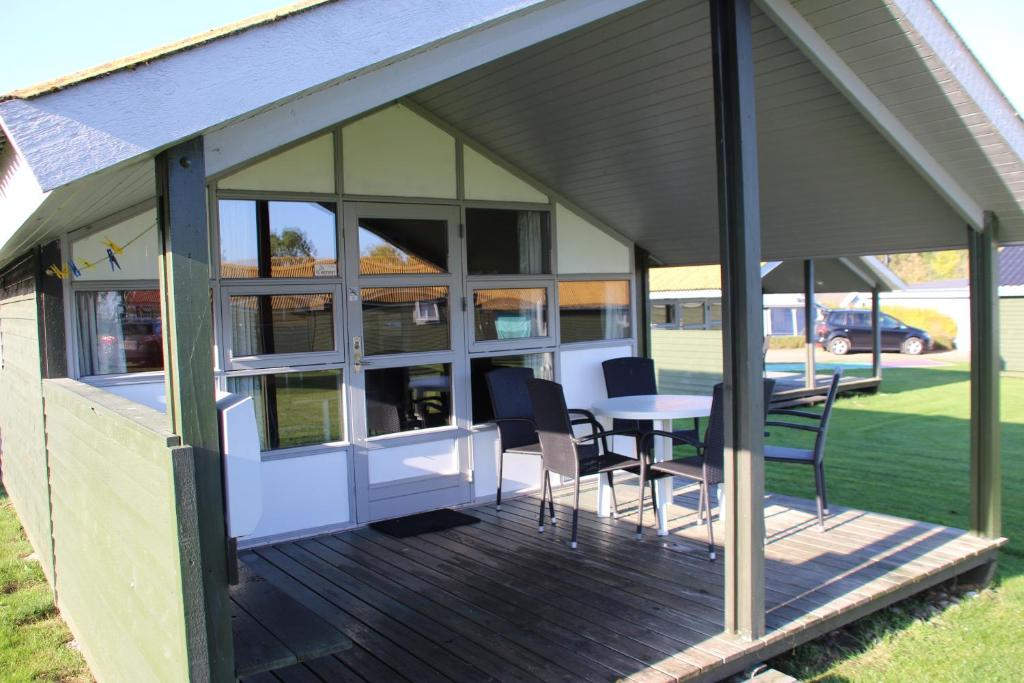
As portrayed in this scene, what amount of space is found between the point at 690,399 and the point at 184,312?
4.06 meters

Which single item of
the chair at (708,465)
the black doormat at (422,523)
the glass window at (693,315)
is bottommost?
the black doormat at (422,523)

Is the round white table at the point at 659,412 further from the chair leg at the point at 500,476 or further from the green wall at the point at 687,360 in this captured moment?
the green wall at the point at 687,360

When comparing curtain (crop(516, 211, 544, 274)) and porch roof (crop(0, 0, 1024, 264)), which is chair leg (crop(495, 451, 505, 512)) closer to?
curtain (crop(516, 211, 544, 274))

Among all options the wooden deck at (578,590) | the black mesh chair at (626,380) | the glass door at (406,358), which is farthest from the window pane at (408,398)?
the black mesh chair at (626,380)

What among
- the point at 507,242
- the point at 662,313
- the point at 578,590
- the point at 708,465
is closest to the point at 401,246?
the point at 507,242

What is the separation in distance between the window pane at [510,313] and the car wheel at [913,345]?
63.2 feet

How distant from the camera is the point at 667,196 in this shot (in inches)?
221

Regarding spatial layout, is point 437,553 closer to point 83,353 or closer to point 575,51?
point 83,353

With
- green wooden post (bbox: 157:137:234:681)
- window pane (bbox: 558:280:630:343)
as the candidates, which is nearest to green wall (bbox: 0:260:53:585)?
green wooden post (bbox: 157:137:234:681)

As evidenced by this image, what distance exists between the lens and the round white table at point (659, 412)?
4.77 metres

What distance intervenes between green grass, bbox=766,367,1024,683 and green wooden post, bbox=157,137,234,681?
2.70 m

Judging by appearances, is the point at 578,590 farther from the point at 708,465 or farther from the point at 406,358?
the point at 406,358

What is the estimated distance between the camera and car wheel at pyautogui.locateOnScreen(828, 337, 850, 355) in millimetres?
22578

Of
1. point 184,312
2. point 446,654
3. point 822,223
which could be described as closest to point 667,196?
point 822,223
